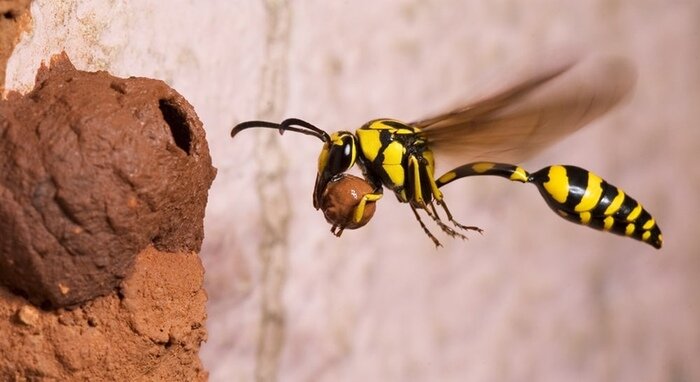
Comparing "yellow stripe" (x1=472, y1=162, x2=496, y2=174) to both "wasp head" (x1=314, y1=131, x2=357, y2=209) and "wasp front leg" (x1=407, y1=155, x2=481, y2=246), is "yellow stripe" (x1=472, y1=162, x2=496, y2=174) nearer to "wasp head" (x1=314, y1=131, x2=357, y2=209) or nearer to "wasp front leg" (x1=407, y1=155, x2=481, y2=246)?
"wasp front leg" (x1=407, y1=155, x2=481, y2=246)

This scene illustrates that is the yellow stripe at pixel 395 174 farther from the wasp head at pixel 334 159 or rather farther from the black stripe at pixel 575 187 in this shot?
the black stripe at pixel 575 187

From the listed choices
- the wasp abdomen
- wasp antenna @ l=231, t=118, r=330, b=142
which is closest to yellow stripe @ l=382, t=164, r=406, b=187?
wasp antenna @ l=231, t=118, r=330, b=142

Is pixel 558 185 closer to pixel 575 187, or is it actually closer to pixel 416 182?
pixel 575 187

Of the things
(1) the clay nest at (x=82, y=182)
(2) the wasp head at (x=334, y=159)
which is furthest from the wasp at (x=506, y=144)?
(1) the clay nest at (x=82, y=182)

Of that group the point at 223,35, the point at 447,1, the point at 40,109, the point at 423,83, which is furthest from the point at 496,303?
the point at 40,109

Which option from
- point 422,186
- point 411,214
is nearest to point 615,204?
point 422,186

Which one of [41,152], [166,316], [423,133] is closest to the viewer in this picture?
[41,152]

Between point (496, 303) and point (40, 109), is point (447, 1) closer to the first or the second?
point (496, 303)

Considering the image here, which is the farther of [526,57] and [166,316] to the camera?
[526,57]
